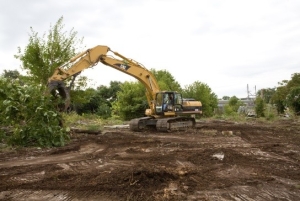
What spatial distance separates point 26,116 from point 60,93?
248 centimetres

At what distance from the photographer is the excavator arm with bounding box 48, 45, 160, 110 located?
12.5 metres

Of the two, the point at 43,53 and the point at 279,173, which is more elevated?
the point at 43,53

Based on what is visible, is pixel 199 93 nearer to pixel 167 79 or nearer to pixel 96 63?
pixel 167 79

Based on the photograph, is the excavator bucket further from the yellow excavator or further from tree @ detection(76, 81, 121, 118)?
tree @ detection(76, 81, 121, 118)

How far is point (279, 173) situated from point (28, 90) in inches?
322

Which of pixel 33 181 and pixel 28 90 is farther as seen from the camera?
pixel 28 90

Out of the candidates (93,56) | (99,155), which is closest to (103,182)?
(99,155)

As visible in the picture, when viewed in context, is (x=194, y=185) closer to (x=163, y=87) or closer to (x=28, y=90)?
(x=28, y=90)

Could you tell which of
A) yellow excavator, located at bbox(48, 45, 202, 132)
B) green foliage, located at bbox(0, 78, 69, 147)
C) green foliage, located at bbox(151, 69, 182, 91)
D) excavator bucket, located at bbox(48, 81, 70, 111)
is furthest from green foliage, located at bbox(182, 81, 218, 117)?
green foliage, located at bbox(0, 78, 69, 147)

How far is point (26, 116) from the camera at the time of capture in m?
10.3

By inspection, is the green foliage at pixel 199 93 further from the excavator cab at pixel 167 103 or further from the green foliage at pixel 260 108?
the excavator cab at pixel 167 103

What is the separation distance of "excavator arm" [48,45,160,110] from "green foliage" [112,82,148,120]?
842 inches

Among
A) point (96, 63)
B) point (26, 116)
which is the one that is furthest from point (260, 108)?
point (26, 116)

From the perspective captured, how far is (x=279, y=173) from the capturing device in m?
6.16
